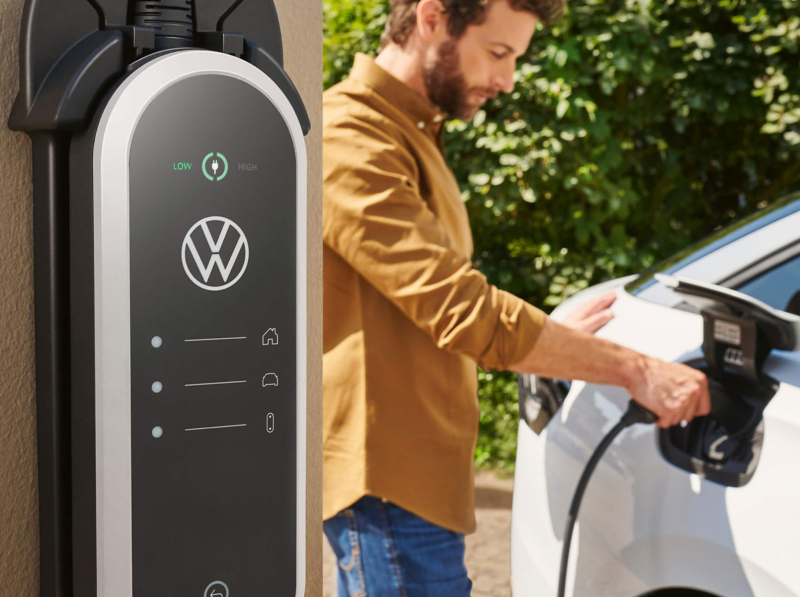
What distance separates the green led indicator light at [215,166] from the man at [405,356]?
2.82 ft

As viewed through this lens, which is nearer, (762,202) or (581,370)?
(581,370)

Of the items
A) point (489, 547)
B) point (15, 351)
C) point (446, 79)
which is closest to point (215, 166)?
point (15, 351)

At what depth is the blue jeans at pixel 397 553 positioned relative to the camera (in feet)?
4.91

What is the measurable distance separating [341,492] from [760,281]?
943 mm

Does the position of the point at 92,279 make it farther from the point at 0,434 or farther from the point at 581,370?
the point at 581,370

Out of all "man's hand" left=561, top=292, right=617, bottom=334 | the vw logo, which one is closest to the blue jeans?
"man's hand" left=561, top=292, right=617, bottom=334

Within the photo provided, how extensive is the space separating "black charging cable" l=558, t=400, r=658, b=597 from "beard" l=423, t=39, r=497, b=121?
0.70m

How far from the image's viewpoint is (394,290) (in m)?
1.40

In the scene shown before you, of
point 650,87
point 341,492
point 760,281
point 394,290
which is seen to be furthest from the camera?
point 650,87

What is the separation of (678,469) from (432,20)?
0.99 metres

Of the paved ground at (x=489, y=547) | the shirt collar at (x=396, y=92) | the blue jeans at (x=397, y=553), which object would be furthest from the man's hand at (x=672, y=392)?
the paved ground at (x=489, y=547)

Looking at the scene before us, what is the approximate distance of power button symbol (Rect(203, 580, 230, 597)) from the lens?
1.77 ft

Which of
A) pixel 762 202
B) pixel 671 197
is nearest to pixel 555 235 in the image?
pixel 671 197

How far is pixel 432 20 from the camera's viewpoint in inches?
66.7
